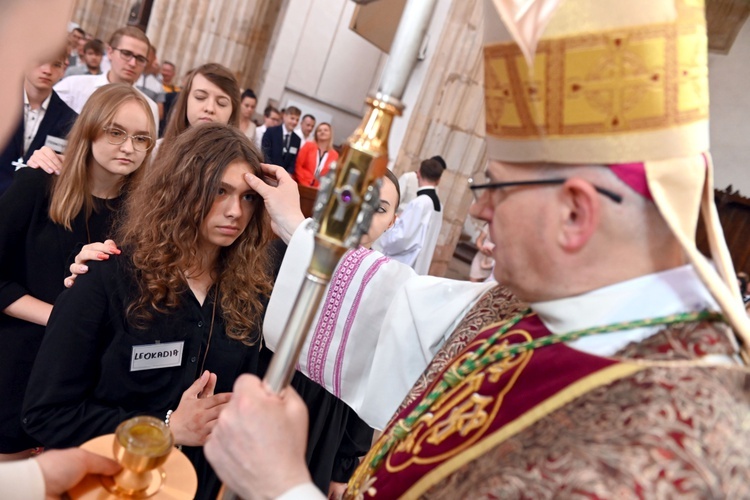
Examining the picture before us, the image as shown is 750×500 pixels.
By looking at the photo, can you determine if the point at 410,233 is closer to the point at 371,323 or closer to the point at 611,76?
the point at 371,323

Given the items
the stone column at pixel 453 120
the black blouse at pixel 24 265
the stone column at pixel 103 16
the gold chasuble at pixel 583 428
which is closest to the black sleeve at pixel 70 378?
the black blouse at pixel 24 265

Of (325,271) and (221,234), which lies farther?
(221,234)

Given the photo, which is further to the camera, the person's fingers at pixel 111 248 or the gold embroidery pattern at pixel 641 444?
the person's fingers at pixel 111 248

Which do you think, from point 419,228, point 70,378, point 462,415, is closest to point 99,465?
point 462,415

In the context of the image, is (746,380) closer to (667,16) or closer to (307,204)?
(667,16)

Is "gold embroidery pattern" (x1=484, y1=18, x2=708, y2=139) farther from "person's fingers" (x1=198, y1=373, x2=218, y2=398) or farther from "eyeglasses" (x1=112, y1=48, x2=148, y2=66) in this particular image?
"eyeglasses" (x1=112, y1=48, x2=148, y2=66)

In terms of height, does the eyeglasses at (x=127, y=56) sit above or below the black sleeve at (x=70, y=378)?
above

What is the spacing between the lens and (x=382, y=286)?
178cm

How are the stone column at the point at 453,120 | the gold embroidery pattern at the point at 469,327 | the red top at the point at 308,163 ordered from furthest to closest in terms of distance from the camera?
the red top at the point at 308,163, the stone column at the point at 453,120, the gold embroidery pattern at the point at 469,327

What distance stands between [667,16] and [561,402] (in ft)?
2.20

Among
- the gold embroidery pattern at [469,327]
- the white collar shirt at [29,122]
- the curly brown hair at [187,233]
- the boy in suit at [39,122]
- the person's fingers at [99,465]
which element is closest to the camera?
the person's fingers at [99,465]

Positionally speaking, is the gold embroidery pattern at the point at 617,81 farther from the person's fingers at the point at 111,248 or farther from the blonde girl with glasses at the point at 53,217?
the blonde girl with glasses at the point at 53,217

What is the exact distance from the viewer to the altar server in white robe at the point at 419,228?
6.34m

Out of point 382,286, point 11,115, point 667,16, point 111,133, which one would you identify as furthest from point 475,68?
point 11,115
